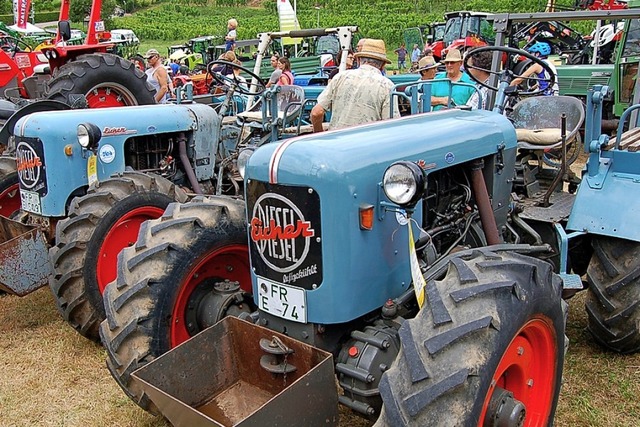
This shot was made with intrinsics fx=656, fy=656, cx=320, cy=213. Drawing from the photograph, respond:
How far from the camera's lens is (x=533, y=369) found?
282 cm

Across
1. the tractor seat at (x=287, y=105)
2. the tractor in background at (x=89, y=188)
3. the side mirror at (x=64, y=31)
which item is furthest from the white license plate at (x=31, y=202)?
the side mirror at (x=64, y=31)

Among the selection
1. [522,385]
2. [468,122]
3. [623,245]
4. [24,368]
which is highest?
[468,122]

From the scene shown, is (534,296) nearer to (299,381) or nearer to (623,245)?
(299,381)

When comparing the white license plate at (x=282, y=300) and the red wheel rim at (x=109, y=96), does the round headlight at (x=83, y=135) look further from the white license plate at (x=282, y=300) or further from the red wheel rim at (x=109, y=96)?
the red wheel rim at (x=109, y=96)

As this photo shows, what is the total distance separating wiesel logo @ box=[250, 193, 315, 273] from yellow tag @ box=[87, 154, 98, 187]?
2478 millimetres

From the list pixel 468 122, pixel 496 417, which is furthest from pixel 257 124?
pixel 496 417

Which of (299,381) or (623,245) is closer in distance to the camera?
(299,381)

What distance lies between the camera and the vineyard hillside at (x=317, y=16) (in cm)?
3428

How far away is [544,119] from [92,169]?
334 cm

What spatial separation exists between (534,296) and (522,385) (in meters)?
0.45

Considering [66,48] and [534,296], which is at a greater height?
[66,48]

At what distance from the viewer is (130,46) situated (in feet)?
78.6

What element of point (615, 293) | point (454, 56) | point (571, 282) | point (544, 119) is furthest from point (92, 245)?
point (454, 56)

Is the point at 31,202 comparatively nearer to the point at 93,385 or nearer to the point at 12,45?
the point at 93,385
